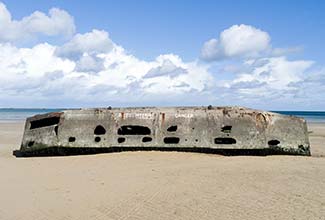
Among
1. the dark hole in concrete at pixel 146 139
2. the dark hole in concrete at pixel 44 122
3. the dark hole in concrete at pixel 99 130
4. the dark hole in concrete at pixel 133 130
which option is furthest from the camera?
the dark hole in concrete at pixel 44 122

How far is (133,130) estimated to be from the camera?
8742mm

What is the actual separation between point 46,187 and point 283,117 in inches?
188

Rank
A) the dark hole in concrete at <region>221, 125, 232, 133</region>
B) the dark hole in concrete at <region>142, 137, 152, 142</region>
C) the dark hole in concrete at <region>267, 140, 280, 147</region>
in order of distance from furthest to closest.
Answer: the dark hole in concrete at <region>142, 137, 152, 142</region> → the dark hole in concrete at <region>221, 125, 232, 133</region> → the dark hole in concrete at <region>267, 140, 280, 147</region>

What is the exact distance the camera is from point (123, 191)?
17.3 ft

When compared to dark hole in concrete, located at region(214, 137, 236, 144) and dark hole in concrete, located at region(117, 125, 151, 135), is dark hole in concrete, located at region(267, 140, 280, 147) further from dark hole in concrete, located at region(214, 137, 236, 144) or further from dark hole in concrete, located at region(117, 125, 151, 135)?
dark hole in concrete, located at region(117, 125, 151, 135)

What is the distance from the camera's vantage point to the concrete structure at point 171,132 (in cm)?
822

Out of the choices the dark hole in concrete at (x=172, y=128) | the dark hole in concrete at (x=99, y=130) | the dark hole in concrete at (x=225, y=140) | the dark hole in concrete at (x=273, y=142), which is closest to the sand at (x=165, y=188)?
the dark hole in concrete at (x=273, y=142)

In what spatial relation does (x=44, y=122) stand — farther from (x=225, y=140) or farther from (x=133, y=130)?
(x=225, y=140)

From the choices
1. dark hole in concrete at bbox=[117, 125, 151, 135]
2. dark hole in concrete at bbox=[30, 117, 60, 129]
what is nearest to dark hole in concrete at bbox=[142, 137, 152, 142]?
dark hole in concrete at bbox=[117, 125, 151, 135]

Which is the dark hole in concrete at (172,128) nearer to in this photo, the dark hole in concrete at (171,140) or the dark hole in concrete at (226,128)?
the dark hole in concrete at (171,140)

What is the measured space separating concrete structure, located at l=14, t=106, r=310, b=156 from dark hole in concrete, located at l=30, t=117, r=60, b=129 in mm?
29

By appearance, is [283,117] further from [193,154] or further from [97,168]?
[97,168]

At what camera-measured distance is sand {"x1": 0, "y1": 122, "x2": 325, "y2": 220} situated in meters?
4.39

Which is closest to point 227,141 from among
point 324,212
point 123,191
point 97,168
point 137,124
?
point 137,124
